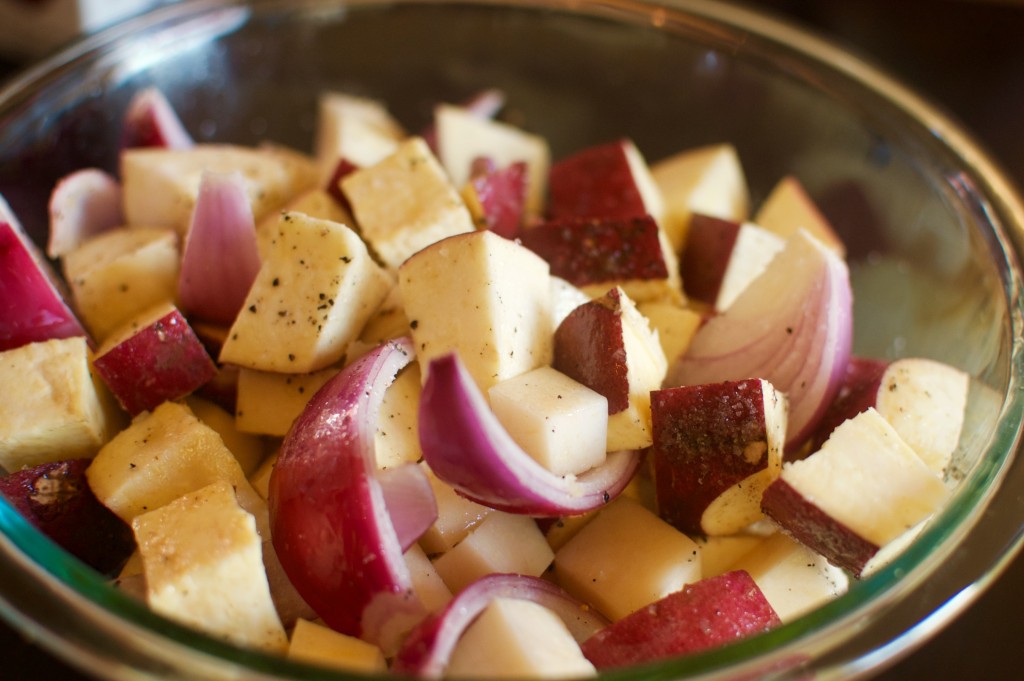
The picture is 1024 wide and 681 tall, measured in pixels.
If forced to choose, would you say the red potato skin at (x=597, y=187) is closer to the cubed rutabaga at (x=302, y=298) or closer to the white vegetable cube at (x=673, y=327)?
the white vegetable cube at (x=673, y=327)

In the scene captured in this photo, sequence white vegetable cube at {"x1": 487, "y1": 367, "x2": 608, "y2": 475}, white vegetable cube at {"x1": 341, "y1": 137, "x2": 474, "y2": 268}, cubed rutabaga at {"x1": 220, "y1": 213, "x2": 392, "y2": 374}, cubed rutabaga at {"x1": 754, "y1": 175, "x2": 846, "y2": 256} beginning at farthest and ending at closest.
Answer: cubed rutabaga at {"x1": 754, "y1": 175, "x2": 846, "y2": 256}, white vegetable cube at {"x1": 341, "y1": 137, "x2": 474, "y2": 268}, cubed rutabaga at {"x1": 220, "y1": 213, "x2": 392, "y2": 374}, white vegetable cube at {"x1": 487, "y1": 367, "x2": 608, "y2": 475}

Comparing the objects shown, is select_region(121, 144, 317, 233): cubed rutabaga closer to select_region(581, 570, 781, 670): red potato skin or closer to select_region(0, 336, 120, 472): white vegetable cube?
select_region(0, 336, 120, 472): white vegetable cube

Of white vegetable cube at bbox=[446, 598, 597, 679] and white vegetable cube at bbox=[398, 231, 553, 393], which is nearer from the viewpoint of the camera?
white vegetable cube at bbox=[446, 598, 597, 679]

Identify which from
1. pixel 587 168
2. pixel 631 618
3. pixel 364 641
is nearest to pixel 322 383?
pixel 364 641

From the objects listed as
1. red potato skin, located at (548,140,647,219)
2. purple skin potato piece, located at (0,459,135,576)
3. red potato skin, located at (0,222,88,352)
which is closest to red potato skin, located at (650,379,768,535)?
red potato skin, located at (548,140,647,219)

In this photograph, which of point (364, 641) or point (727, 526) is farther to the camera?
point (727, 526)

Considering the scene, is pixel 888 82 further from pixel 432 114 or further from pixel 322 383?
pixel 322 383
